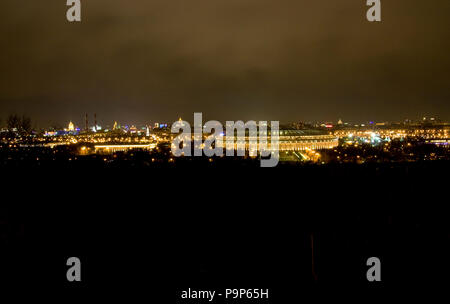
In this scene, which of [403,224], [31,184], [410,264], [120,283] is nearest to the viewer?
[120,283]

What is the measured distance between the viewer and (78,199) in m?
12.5

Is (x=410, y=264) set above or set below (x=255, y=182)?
below

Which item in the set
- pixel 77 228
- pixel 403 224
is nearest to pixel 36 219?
pixel 77 228

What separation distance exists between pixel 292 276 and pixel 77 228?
544cm

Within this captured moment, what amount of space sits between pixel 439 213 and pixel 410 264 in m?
3.86

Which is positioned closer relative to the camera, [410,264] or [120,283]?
[120,283]

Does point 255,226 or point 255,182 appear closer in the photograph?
point 255,226
